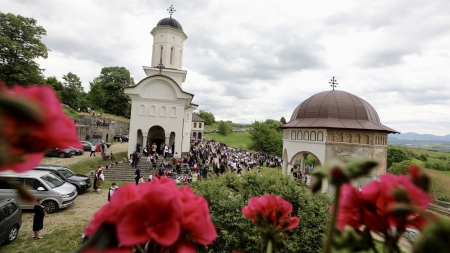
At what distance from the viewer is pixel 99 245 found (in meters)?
0.70

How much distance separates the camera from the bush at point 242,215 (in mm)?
7188

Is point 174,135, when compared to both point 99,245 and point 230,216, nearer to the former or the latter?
point 230,216

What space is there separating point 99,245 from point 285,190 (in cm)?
845

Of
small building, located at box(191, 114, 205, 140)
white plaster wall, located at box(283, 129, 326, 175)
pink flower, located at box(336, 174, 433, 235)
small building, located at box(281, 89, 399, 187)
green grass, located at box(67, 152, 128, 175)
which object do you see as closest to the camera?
pink flower, located at box(336, 174, 433, 235)

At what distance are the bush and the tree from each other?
27.9 metres

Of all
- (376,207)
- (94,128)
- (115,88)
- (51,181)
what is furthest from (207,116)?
(376,207)

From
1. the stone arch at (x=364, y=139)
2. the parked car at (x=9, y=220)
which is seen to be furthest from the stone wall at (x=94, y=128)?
the stone arch at (x=364, y=139)

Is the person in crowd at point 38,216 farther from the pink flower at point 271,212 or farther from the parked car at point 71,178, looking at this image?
the pink flower at point 271,212

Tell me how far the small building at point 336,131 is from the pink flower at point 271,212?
19382mm

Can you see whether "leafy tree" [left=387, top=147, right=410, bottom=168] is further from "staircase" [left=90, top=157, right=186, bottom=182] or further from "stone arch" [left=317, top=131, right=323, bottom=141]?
"staircase" [left=90, top=157, right=186, bottom=182]

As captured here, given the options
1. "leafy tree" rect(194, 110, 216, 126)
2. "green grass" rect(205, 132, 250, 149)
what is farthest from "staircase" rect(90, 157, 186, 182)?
"leafy tree" rect(194, 110, 216, 126)

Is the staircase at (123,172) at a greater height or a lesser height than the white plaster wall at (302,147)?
lesser

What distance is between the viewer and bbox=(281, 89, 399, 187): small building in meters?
19.5

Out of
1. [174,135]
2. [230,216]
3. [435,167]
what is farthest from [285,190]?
[435,167]
